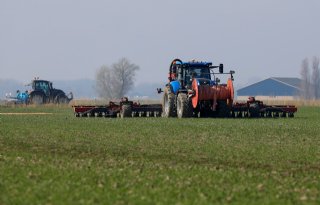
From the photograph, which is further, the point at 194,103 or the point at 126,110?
the point at 126,110

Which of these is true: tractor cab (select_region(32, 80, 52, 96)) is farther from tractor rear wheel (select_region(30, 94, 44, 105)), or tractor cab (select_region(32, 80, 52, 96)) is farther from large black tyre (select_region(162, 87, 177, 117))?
large black tyre (select_region(162, 87, 177, 117))

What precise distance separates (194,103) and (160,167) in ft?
74.4

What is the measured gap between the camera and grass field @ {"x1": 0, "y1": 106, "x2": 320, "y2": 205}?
435 inches

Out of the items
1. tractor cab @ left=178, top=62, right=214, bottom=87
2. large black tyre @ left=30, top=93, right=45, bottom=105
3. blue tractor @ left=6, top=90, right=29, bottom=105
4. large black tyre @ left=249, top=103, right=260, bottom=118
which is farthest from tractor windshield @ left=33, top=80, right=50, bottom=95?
large black tyre @ left=249, top=103, right=260, bottom=118

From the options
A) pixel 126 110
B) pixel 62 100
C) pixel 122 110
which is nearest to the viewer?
pixel 126 110

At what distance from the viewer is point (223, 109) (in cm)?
3869

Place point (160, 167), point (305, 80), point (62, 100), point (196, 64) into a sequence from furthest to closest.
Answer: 1. point (305, 80)
2. point (62, 100)
3. point (196, 64)
4. point (160, 167)

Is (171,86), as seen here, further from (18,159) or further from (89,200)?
(89,200)

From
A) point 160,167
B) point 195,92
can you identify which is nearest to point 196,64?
point 195,92

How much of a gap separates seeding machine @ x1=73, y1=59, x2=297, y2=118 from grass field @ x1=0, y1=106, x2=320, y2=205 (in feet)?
36.3

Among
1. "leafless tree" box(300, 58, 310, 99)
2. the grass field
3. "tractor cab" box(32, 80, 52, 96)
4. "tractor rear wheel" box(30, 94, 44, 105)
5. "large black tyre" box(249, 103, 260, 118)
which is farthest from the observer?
"leafless tree" box(300, 58, 310, 99)

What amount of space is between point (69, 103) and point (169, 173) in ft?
208

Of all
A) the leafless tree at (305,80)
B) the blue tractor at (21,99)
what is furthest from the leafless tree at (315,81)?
the blue tractor at (21,99)

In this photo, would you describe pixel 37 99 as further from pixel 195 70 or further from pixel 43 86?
pixel 195 70
